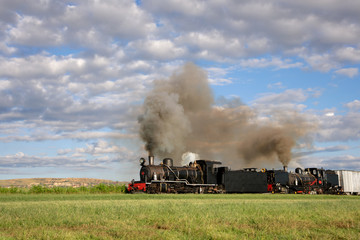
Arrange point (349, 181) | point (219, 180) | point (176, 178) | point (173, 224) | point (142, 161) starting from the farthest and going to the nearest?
point (349, 181) → point (219, 180) → point (142, 161) → point (176, 178) → point (173, 224)

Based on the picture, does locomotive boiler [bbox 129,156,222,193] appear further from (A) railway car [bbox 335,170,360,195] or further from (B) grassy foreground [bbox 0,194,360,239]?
(A) railway car [bbox 335,170,360,195]

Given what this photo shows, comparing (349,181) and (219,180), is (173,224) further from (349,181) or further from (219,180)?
(349,181)

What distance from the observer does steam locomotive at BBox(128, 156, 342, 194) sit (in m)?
40.4

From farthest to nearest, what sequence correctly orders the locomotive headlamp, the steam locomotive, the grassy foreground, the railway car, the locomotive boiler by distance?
the railway car → the locomotive headlamp → the steam locomotive → the locomotive boiler → the grassy foreground

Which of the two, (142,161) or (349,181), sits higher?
(142,161)

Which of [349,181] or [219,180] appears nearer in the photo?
[219,180]

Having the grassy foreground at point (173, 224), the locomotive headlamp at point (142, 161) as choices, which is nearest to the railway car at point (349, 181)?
the locomotive headlamp at point (142, 161)

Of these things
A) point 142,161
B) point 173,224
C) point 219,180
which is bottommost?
point 173,224

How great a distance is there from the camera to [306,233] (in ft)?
41.5

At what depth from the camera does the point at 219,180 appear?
4578cm

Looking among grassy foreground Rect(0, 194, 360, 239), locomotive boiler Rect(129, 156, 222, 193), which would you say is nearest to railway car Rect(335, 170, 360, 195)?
locomotive boiler Rect(129, 156, 222, 193)

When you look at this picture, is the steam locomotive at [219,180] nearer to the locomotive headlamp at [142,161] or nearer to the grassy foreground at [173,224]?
the locomotive headlamp at [142,161]

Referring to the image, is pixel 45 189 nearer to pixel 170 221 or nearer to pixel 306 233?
pixel 170 221

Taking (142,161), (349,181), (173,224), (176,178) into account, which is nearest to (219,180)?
(176,178)
